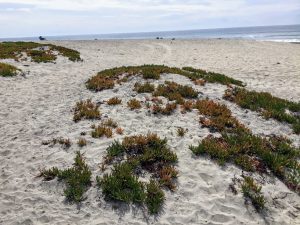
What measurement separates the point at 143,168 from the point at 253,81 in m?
17.9

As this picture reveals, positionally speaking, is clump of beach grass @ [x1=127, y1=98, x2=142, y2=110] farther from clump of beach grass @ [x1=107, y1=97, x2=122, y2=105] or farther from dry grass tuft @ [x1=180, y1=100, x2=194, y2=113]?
dry grass tuft @ [x1=180, y1=100, x2=194, y2=113]

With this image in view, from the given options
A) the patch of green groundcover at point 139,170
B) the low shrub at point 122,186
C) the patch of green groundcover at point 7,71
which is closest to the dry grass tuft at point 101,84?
the patch of green groundcover at point 7,71

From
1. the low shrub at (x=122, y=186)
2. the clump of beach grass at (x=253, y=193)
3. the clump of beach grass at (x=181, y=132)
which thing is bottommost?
the clump of beach grass at (x=253, y=193)

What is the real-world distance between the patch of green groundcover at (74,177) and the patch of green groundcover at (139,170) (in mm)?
449

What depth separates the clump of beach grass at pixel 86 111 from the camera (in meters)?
14.2

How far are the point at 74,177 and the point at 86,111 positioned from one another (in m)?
5.28

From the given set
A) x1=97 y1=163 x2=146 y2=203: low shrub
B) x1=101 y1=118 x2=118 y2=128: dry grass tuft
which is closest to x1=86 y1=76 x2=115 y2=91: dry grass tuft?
x1=101 y1=118 x2=118 y2=128: dry grass tuft

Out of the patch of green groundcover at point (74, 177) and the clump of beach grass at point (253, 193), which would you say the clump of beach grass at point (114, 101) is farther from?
the clump of beach grass at point (253, 193)

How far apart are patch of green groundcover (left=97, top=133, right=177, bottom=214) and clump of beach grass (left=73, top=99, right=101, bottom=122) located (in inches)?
123

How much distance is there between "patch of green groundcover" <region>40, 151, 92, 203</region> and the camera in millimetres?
9039

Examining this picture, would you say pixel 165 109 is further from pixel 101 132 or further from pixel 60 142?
pixel 60 142

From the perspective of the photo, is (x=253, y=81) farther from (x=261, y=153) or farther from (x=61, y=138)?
(x=61, y=138)

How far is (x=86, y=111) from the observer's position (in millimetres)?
14484

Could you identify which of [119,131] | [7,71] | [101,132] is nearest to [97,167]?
[101,132]
